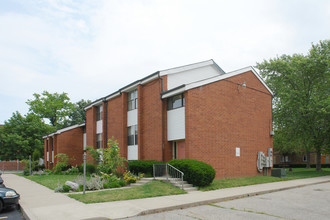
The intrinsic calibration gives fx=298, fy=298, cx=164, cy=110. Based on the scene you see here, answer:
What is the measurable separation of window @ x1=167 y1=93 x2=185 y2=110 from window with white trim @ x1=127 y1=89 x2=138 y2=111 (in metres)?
4.23

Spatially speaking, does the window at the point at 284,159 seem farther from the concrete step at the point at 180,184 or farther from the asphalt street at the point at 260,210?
the asphalt street at the point at 260,210

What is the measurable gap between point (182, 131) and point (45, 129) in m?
35.5

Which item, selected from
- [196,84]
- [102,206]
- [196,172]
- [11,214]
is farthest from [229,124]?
[11,214]

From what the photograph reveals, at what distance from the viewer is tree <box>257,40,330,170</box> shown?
2572 centimetres

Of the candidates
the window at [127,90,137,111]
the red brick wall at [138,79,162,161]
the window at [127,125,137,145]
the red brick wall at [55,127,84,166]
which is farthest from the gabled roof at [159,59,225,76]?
the red brick wall at [55,127,84,166]

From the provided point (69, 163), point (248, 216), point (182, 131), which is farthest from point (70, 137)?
point (248, 216)

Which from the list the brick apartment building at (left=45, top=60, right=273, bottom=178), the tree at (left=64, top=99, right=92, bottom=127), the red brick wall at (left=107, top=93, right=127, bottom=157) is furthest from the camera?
the tree at (left=64, top=99, right=92, bottom=127)

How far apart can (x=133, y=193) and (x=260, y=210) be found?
5.32 meters

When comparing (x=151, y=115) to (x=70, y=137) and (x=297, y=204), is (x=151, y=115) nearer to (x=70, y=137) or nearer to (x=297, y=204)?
(x=297, y=204)

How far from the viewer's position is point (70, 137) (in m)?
33.7

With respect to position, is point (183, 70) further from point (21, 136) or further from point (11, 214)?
point (21, 136)

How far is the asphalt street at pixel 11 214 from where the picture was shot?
9.15 m

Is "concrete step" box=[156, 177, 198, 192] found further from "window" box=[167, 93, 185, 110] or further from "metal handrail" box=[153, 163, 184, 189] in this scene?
"window" box=[167, 93, 185, 110]

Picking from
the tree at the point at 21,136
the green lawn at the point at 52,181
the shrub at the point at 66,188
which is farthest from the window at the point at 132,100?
the tree at the point at 21,136
